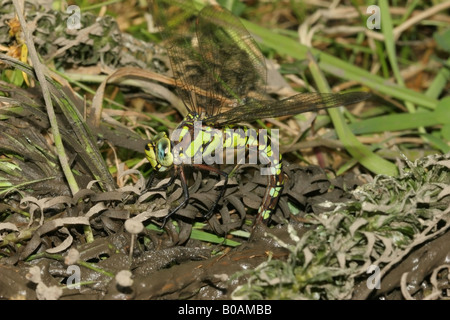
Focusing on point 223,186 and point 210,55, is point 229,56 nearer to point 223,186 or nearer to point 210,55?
point 210,55

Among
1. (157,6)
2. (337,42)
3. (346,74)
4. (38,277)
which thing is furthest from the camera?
(337,42)

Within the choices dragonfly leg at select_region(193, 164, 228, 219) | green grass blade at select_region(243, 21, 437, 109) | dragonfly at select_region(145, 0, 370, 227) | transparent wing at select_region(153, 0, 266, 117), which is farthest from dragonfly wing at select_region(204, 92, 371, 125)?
green grass blade at select_region(243, 21, 437, 109)

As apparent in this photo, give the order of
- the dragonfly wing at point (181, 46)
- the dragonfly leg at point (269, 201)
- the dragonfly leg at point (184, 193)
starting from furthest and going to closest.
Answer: the dragonfly wing at point (181, 46) → the dragonfly leg at point (269, 201) → the dragonfly leg at point (184, 193)

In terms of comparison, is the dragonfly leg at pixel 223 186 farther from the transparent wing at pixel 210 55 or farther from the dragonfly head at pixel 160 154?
the transparent wing at pixel 210 55

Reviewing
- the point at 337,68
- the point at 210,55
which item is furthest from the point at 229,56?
the point at 337,68

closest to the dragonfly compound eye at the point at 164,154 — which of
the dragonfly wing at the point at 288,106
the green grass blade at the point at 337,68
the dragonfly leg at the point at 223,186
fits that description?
the dragonfly leg at the point at 223,186
